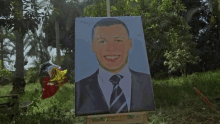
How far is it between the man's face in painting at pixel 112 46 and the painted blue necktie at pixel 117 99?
0.18 meters

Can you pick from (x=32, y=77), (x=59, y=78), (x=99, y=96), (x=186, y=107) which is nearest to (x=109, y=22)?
(x=99, y=96)

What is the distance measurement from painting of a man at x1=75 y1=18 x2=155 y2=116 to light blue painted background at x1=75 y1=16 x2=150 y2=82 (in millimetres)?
60

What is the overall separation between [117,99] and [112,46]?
92 centimetres

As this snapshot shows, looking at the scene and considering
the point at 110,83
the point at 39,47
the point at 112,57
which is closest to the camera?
the point at 110,83

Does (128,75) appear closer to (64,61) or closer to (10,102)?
(10,102)

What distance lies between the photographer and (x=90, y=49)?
3.36m

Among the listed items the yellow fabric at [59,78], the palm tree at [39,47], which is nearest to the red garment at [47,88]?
the yellow fabric at [59,78]

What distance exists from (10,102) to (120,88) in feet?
8.51

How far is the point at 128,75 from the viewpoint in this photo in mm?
3334

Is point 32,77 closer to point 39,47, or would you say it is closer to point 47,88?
point 39,47

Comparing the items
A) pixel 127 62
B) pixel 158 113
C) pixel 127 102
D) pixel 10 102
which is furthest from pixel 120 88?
pixel 10 102

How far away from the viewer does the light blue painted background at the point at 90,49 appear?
10.6 feet

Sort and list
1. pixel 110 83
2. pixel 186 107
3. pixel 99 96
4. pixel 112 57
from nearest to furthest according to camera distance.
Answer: pixel 99 96 → pixel 110 83 → pixel 112 57 → pixel 186 107

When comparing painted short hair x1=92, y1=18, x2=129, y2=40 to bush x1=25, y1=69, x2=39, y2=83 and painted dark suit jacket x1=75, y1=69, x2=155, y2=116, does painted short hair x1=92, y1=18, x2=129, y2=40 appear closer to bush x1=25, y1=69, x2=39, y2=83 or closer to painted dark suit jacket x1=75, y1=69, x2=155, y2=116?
painted dark suit jacket x1=75, y1=69, x2=155, y2=116
